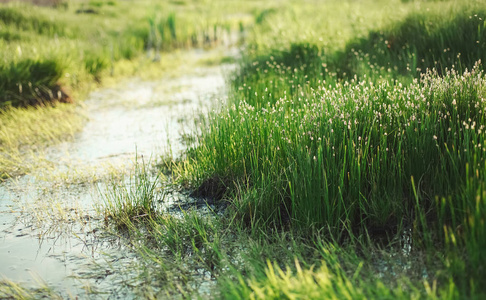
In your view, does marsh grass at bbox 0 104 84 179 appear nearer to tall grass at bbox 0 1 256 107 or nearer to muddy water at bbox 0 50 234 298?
muddy water at bbox 0 50 234 298

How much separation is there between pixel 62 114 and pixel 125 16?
708cm

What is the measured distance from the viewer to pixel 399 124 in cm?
280

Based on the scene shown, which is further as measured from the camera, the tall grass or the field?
the tall grass

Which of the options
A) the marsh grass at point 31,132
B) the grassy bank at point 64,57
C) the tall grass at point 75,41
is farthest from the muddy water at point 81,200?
the tall grass at point 75,41

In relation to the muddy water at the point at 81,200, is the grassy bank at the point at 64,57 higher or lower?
higher

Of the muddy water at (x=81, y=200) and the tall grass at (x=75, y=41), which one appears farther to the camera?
the tall grass at (x=75, y=41)

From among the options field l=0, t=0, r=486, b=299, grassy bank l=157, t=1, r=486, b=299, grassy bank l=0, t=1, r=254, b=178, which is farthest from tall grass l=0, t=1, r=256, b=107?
grassy bank l=157, t=1, r=486, b=299

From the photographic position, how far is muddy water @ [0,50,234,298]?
2533mm

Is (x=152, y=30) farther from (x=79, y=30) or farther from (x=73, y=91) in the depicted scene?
(x=73, y=91)

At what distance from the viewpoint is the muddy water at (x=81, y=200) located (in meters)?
2.53

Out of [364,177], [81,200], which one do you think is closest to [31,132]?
[81,200]

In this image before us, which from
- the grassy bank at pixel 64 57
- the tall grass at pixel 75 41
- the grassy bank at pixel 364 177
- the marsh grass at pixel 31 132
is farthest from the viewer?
the tall grass at pixel 75 41

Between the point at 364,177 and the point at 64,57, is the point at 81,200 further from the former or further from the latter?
the point at 64,57

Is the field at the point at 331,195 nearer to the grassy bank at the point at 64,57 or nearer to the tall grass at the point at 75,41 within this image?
the grassy bank at the point at 64,57
